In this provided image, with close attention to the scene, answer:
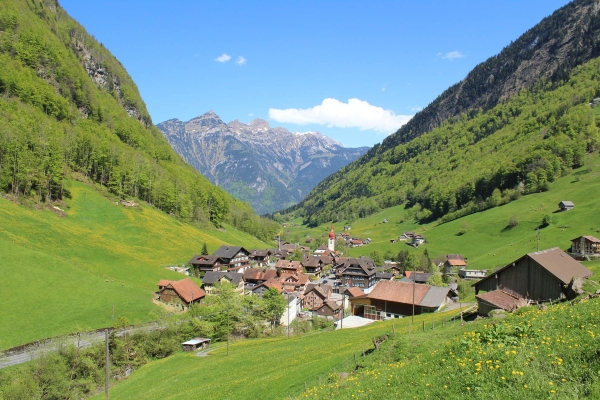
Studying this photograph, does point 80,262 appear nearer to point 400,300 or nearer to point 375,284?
point 375,284

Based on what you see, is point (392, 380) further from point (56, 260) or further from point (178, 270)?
point (178, 270)

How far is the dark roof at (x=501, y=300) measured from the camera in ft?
96.7

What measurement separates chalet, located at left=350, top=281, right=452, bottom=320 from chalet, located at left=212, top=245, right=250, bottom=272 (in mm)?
62697

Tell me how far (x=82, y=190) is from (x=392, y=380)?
123 metres

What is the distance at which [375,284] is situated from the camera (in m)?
82.9

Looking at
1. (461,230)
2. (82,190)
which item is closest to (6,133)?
(82,190)

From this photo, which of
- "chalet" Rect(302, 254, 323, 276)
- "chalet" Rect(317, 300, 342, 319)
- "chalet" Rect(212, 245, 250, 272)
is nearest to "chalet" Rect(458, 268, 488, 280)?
"chalet" Rect(317, 300, 342, 319)

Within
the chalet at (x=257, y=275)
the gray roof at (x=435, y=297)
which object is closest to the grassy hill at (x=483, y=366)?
the gray roof at (x=435, y=297)

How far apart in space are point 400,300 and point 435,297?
5.78m

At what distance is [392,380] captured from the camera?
15.6 m

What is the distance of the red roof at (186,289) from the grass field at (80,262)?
466 cm

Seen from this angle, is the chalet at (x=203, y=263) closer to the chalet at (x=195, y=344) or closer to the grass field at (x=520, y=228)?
the chalet at (x=195, y=344)

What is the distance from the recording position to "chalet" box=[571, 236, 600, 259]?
315 ft

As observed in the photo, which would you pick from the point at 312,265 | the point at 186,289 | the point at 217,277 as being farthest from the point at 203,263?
the point at 312,265
